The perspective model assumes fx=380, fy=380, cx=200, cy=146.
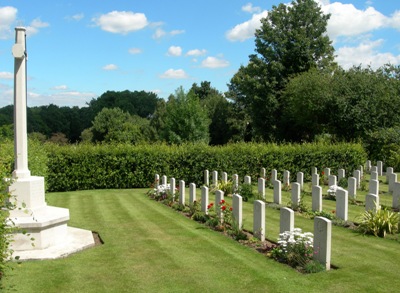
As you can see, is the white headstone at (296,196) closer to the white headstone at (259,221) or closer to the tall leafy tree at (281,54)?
the white headstone at (259,221)

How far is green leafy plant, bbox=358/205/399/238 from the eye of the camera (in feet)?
30.5

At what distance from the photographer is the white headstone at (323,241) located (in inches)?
263

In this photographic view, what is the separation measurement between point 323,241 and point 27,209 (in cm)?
596

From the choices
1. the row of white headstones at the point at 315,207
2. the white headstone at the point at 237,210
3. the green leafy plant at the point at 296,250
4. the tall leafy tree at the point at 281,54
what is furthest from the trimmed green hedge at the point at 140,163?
the tall leafy tree at the point at 281,54

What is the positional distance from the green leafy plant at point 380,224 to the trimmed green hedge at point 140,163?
11853 millimetres

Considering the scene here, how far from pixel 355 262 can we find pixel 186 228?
4.66 meters

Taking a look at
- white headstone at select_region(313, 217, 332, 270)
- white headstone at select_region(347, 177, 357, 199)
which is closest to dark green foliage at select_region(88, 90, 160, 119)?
white headstone at select_region(347, 177, 357, 199)

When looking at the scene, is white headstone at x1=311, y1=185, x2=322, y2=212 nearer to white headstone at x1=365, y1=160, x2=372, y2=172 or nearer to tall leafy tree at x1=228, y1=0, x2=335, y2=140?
white headstone at x1=365, y1=160, x2=372, y2=172

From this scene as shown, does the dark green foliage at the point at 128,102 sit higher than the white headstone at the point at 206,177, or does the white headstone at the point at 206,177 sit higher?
the dark green foliage at the point at 128,102

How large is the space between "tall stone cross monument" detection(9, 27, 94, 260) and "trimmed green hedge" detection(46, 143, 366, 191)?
12.1 metres

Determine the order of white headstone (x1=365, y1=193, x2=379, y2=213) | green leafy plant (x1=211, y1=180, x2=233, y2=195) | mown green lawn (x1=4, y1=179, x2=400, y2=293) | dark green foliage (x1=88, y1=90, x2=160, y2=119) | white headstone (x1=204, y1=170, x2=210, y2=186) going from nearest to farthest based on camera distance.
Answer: mown green lawn (x1=4, y1=179, x2=400, y2=293)
white headstone (x1=365, y1=193, x2=379, y2=213)
green leafy plant (x1=211, y1=180, x2=233, y2=195)
white headstone (x1=204, y1=170, x2=210, y2=186)
dark green foliage (x1=88, y1=90, x2=160, y2=119)

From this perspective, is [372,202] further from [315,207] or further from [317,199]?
[315,207]

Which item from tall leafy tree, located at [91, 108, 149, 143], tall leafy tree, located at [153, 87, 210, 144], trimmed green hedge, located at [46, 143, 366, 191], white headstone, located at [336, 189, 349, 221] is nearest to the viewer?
white headstone, located at [336, 189, 349, 221]

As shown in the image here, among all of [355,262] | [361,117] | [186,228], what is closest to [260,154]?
[361,117]
